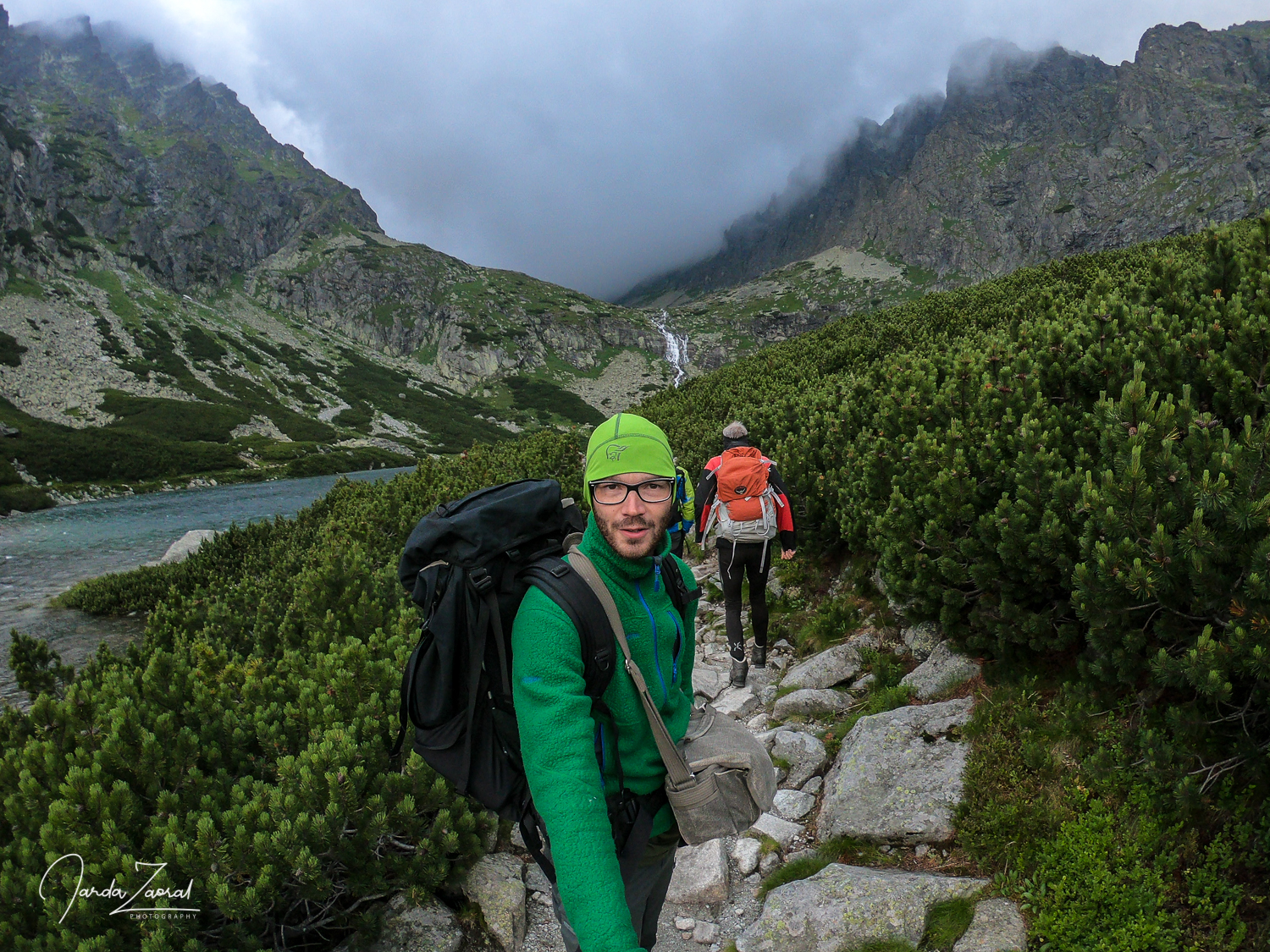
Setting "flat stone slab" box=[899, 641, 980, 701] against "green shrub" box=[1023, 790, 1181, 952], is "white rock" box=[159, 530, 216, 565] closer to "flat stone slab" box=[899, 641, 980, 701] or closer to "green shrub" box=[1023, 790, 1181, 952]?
"flat stone slab" box=[899, 641, 980, 701]

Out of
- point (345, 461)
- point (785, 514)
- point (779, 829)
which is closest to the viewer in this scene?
point (779, 829)

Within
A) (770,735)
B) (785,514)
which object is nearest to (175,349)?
(785,514)

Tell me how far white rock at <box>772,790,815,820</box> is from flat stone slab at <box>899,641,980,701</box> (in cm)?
147

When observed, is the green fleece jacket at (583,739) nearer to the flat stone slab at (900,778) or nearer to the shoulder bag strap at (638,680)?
the shoulder bag strap at (638,680)

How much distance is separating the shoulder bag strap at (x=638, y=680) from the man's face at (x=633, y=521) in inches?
6.4

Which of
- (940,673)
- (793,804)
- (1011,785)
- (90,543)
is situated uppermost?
(90,543)

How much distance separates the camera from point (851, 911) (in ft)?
12.9

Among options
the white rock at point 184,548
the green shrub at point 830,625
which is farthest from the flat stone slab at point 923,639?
the white rock at point 184,548

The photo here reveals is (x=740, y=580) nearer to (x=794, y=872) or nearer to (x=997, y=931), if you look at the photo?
(x=794, y=872)

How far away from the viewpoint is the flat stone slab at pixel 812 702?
21.9 ft

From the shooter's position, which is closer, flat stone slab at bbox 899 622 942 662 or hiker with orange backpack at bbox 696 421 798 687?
flat stone slab at bbox 899 622 942 662

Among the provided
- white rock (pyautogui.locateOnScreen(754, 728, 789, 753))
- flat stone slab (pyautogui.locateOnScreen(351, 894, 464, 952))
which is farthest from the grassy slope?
flat stone slab (pyautogui.locateOnScreen(351, 894, 464, 952))

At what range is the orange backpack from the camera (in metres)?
7.93

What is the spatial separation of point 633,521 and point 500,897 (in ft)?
12.3
